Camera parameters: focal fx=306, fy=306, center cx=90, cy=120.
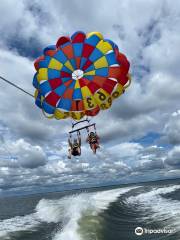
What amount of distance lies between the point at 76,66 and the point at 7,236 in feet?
45.0

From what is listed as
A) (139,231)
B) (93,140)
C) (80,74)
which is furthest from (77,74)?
(139,231)

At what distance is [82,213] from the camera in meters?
24.4

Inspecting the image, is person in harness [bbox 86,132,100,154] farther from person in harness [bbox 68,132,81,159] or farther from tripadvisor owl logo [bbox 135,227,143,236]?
tripadvisor owl logo [bbox 135,227,143,236]

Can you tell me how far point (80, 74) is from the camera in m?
15.0

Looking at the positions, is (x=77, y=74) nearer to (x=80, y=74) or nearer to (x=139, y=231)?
(x=80, y=74)

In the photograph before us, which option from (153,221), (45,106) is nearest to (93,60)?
(45,106)

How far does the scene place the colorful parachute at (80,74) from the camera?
14.8m

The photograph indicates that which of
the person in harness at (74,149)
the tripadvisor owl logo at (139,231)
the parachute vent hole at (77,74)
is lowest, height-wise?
the tripadvisor owl logo at (139,231)

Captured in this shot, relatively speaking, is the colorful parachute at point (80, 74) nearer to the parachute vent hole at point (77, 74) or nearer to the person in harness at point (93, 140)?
the parachute vent hole at point (77, 74)

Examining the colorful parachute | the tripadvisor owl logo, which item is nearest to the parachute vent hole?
the colorful parachute

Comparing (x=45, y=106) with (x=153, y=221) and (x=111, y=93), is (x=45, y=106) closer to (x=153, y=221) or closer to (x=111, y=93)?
(x=111, y=93)

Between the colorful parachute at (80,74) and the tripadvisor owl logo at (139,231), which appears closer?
the colorful parachute at (80,74)

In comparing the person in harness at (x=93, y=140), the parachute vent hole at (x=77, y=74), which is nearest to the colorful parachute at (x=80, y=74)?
the parachute vent hole at (x=77, y=74)

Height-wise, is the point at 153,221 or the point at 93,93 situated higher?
the point at 93,93
